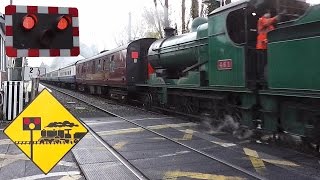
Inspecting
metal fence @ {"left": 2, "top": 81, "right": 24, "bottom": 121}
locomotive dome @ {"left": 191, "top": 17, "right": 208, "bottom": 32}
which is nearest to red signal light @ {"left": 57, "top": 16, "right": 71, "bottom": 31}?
locomotive dome @ {"left": 191, "top": 17, "right": 208, "bottom": 32}

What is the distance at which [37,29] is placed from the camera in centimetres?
498

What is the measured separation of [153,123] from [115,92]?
927 cm

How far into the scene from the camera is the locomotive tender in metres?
7.21

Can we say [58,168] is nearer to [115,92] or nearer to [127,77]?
[127,77]

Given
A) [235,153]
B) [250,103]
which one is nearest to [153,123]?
[250,103]

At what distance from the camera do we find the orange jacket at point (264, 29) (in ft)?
27.2

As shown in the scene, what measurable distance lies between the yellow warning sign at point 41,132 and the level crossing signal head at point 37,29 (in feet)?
1.87

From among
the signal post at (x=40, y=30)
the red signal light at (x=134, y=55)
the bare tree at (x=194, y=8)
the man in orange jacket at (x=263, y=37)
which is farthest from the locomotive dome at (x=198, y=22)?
the bare tree at (x=194, y=8)

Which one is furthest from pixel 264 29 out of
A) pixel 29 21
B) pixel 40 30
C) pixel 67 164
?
pixel 29 21

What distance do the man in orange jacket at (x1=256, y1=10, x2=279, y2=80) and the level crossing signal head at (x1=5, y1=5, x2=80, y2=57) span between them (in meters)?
4.57

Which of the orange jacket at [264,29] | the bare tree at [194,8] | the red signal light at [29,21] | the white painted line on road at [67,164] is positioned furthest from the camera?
the bare tree at [194,8]

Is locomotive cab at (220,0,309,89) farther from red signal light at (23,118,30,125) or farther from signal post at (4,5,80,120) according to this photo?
red signal light at (23,118,30,125)

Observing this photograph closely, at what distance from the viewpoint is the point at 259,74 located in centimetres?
903

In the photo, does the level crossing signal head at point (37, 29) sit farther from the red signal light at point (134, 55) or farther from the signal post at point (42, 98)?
the red signal light at point (134, 55)
